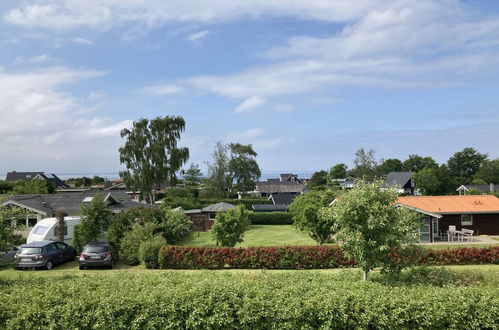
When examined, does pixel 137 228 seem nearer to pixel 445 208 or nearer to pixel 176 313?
pixel 176 313

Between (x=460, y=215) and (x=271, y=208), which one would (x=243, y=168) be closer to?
(x=271, y=208)

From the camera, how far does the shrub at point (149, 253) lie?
65.6 feet

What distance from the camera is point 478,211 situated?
31922 mm

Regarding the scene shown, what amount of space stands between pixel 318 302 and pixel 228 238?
15.2 metres

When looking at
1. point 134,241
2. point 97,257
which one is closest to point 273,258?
point 134,241

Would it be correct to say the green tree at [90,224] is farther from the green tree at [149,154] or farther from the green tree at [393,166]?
the green tree at [393,166]

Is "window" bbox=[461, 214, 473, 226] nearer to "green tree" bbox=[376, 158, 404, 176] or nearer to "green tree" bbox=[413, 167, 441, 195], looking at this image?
"green tree" bbox=[413, 167, 441, 195]

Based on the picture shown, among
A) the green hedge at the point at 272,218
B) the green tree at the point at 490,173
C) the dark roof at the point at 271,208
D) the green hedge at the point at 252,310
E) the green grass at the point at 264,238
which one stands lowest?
the green grass at the point at 264,238

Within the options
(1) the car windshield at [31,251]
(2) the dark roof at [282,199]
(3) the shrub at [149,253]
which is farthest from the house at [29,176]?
(3) the shrub at [149,253]

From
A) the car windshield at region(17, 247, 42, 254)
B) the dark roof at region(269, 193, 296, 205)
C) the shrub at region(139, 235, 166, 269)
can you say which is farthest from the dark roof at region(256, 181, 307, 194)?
the car windshield at region(17, 247, 42, 254)

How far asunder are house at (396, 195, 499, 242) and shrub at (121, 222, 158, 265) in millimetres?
20875

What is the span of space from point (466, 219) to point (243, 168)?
49.9 meters

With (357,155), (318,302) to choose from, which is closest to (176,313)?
(318,302)

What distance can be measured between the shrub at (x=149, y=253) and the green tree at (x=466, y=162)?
348 feet
